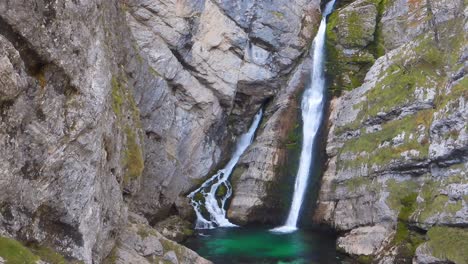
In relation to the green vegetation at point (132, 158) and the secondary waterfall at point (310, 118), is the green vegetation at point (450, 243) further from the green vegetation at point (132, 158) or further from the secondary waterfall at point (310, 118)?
the green vegetation at point (132, 158)

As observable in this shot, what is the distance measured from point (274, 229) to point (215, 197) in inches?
220

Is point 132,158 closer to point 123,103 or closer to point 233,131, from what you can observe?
point 123,103

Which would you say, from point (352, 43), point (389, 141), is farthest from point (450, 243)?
point (352, 43)

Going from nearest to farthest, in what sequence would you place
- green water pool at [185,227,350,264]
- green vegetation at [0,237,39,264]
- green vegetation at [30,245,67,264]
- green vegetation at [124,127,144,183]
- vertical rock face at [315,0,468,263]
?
green vegetation at [0,237,39,264]
green vegetation at [30,245,67,264]
green vegetation at [124,127,144,183]
vertical rock face at [315,0,468,263]
green water pool at [185,227,350,264]

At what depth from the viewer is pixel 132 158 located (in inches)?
883

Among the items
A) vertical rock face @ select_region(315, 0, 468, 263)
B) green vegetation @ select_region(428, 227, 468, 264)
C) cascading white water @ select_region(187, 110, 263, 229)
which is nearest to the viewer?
green vegetation @ select_region(428, 227, 468, 264)

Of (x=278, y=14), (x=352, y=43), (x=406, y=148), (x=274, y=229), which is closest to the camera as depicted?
(x=406, y=148)

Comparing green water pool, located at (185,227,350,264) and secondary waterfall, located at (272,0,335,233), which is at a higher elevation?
secondary waterfall, located at (272,0,335,233)

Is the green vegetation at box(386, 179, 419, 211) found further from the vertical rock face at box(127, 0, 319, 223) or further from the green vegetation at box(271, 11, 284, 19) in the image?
the green vegetation at box(271, 11, 284, 19)

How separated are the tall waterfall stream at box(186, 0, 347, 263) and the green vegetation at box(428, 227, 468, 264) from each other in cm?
549

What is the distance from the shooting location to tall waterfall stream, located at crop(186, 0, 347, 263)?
26578mm

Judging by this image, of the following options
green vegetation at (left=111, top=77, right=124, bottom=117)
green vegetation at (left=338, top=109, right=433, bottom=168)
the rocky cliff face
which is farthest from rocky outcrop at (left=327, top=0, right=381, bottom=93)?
green vegetation at (left=111, top=77, right=124, bottom=117)

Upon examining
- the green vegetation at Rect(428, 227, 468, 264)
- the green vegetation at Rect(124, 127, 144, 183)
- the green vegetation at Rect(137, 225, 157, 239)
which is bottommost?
the green vegetation at Rect(137, 225, 157, 239)

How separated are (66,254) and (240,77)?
82.5 feet
